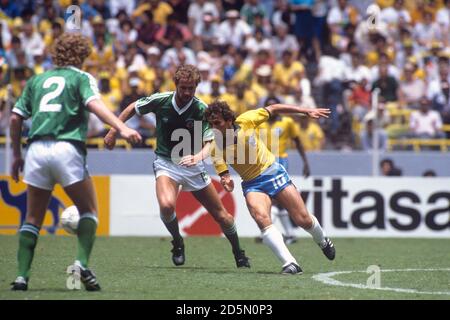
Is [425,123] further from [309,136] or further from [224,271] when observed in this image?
[224,271]

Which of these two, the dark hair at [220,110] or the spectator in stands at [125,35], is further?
the spectator in stands at [125,35]

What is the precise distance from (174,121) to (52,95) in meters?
3.20

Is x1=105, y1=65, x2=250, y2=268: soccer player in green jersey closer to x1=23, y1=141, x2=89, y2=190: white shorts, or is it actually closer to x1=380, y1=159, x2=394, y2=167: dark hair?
x1=23, y1=141, x2=89, y2=190: white shorts

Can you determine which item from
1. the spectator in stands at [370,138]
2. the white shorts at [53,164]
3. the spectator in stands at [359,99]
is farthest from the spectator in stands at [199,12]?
the white shorts at [53,164]

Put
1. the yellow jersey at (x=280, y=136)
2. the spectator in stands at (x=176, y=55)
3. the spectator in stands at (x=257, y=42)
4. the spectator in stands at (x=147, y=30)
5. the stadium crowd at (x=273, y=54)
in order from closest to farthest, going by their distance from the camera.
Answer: the yellow jersey at (x=280, y=136), the stadium crowd at (x=273, y=54), the spectator in stands at (x=176, y=55), the spectator in stands at (x=257, y=42), the spectator in stands at (x=147, y=30)

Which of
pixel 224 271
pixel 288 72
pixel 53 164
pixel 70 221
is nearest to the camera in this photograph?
pixel 53 164

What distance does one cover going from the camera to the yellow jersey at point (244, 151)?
11.3 meters

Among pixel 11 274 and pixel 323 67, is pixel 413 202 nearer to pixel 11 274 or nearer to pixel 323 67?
pixel 323 67

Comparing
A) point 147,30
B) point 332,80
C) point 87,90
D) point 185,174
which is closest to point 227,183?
point 185,174

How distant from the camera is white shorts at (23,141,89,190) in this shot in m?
8.55

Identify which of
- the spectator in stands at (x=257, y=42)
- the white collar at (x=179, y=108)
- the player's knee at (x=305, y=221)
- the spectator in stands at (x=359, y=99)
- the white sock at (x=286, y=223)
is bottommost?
the white sock at (x=286, y=223)

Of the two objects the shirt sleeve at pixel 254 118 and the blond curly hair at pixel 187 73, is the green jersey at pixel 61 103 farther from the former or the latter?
the shirt sleeve at pixel 254 118

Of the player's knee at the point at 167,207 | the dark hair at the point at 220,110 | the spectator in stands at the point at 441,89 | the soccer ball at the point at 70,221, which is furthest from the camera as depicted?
the spectator in stands at the point at 441,89

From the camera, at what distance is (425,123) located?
19734 millimetres
